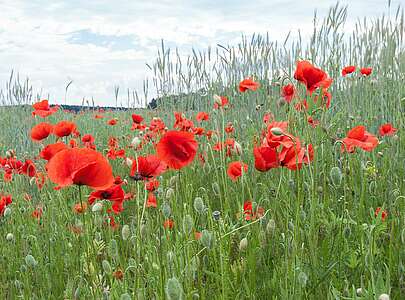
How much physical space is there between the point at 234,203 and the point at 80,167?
1455mm

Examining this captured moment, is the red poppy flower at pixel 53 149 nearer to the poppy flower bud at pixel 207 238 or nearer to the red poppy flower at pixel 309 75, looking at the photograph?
the poppy flower bud at pixel 207 238

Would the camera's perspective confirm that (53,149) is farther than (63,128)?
No

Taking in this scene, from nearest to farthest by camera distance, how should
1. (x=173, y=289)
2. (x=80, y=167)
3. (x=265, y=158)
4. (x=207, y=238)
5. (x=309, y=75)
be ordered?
(x=173, y=289)
(x=80, y=167)
(x=207, y=238)
(x=265, y=158)
(x=309, y=75)

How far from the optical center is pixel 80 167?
4.17 ft

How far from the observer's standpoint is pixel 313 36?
396cm

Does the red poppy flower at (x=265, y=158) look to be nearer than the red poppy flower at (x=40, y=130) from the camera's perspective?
Yes

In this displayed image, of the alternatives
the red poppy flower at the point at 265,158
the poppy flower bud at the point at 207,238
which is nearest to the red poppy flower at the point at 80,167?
the poppy flower bud at the point at 207,238

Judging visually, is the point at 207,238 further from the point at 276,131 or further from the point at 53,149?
the point at 53,149

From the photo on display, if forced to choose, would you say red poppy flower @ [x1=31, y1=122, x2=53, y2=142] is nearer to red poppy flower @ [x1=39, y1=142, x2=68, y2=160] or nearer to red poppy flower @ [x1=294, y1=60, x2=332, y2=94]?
red poppy flower @ [x1=39, y1=142, x2=68, y2=160]

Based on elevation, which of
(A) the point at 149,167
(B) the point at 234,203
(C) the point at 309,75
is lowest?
(B) the point at 234,203

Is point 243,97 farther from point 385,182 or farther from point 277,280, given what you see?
point 277,280

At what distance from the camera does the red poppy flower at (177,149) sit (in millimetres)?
1460

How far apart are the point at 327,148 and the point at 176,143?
1644 mm

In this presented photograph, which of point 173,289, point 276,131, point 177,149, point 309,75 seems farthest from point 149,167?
point 309,75
